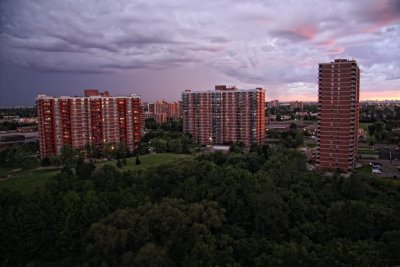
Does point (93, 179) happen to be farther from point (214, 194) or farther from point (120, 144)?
point (120, 144)

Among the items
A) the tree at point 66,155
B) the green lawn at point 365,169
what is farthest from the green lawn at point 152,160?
the green lawn at point 365,169

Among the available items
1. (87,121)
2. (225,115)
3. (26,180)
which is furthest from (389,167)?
(87,121)

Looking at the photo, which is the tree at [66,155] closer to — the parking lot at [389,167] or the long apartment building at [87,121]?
the long apartment building at [87,121]

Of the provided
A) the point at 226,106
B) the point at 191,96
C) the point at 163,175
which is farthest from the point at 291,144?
the point at 163,175

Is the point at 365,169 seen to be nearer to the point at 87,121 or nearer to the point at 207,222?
the point at 207,222

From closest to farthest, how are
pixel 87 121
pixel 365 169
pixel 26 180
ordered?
pixel 26 180 → pixel 365 169 → pixel 87 121

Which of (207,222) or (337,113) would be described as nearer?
(207,222)
